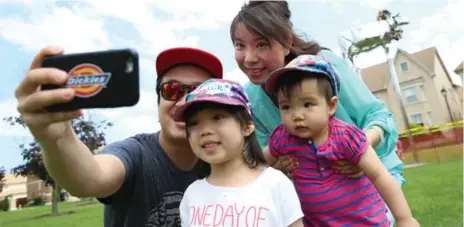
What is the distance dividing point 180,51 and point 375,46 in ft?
102

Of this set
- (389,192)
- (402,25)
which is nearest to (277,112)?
(389,192)

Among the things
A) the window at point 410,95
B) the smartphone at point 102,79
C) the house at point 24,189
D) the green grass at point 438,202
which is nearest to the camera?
the smartphone at point 102,79

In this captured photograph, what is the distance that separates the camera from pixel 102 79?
1396 millimetres

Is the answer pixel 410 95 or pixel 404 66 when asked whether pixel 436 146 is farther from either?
pixel 404 66

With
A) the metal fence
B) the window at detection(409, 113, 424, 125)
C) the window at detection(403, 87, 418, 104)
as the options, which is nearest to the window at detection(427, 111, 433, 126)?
the window at detection(409, 113, 424, 125)

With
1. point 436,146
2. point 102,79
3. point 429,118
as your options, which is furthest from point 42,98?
point 429,118

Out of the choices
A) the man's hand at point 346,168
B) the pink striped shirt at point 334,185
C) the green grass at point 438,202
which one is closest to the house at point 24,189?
the green grass at point 438,202

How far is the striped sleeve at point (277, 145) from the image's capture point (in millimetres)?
2514

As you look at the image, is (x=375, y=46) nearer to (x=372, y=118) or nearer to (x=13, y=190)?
(x=372, y=118)

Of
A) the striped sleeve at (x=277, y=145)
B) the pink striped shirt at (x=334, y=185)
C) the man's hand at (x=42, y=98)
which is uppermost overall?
the man's hand at (x=42, y=98)

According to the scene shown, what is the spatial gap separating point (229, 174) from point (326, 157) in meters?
0.49

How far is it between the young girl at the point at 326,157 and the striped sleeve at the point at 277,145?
0.20 ft

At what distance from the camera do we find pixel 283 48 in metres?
2.81

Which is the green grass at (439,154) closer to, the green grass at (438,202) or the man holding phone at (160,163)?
the green grass at (438,202)
